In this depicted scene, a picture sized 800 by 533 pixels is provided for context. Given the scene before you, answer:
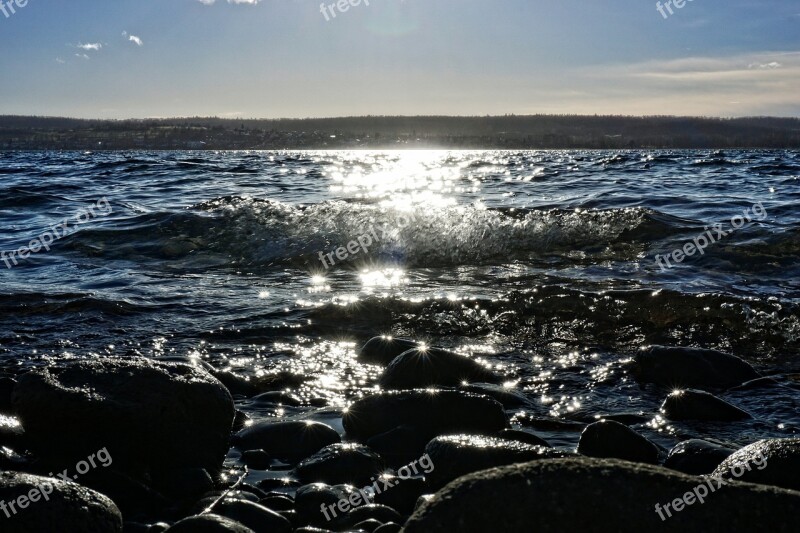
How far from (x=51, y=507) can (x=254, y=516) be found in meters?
0.81

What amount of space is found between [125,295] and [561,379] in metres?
5.39

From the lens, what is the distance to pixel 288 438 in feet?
13.7

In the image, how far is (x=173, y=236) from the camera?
13117 mm

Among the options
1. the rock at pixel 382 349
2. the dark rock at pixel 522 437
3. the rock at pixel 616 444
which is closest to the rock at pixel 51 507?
the dark rock at pixel 522 437

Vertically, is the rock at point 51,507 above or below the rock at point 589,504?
below

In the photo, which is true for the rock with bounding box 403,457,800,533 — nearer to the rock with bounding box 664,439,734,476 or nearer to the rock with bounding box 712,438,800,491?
the rock with bounding box 712,438,800,491

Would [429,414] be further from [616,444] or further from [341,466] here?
[616,444]

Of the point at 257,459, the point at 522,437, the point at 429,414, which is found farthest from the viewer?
the point at 429,414

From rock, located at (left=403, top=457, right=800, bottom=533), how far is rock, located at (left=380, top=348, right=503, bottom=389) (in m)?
2.69

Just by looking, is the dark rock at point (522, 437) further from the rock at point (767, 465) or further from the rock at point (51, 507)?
the rock at point (51, 507)

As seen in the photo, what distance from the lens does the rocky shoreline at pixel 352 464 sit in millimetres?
2445

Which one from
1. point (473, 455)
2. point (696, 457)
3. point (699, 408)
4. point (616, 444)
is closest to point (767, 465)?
point (696, 457)

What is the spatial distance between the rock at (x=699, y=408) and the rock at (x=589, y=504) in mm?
2119

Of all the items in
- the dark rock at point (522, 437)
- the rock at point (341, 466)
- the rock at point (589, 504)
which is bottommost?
the rock at point (341, 466)
